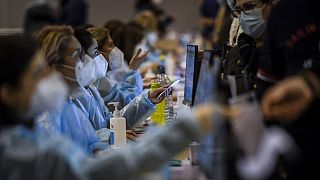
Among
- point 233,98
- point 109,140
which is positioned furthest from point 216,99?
point 109,140

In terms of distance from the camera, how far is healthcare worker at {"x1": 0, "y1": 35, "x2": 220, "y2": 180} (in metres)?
1.68

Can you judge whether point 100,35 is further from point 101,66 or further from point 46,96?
point 46,96

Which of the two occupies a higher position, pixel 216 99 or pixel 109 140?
pixel 216 99

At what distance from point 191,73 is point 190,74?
3cm

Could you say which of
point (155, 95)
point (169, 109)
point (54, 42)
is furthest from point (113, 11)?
point (54, 42)

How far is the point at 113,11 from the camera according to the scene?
11.8 meters

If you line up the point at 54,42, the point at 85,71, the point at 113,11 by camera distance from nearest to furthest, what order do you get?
the point at 54,42 → the point at 85,71 → the point at 113,11

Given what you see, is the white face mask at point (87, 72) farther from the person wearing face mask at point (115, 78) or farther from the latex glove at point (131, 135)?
the person wearing face mask at point (115, 78)

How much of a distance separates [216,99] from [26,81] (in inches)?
21.0

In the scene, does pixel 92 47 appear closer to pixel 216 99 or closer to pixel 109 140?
pixel 109 140

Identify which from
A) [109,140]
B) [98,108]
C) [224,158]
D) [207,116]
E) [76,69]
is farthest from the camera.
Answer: [98,108]

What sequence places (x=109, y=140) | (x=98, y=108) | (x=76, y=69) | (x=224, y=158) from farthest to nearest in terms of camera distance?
(x=98, y=108), (x=109, y=140), (x=76, y=69), (x=224, y=158)

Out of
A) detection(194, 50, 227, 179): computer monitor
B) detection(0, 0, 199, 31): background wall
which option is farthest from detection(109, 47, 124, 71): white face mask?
detection(0, 0, 199, 31): background wall

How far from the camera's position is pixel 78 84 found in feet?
8.57
